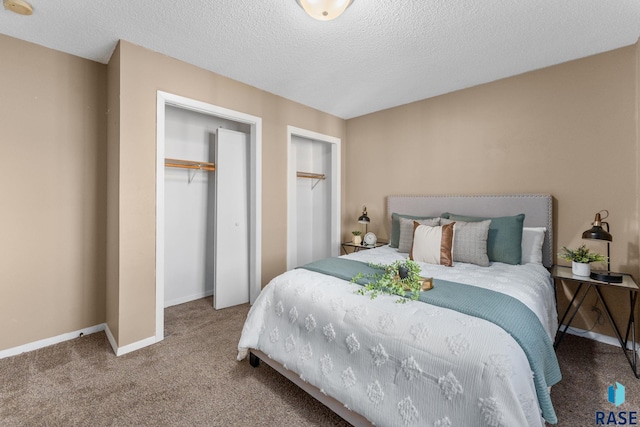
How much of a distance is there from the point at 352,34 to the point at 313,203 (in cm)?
270

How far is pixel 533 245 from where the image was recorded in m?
2.61

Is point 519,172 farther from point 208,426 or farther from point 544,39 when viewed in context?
point 208,426

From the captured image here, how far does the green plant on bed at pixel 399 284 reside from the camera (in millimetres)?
1659

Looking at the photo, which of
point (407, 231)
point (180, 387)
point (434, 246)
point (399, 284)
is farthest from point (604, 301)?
point (180, 387)

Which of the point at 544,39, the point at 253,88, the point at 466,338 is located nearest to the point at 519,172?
the point at 544,39

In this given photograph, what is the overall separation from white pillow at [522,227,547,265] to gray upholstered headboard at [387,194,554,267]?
0.43ft

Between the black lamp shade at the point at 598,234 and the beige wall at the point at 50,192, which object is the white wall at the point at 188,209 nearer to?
the beige wall at the point at 50,192

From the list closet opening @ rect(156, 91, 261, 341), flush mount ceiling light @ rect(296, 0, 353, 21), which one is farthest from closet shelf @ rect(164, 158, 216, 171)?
flush mount ceiling light @ rect(296, 0, 353, 21)

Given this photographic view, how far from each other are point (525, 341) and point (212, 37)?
9.46ft

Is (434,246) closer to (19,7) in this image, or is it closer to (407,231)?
(407,231)

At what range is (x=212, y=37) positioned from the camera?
2279 millimetres

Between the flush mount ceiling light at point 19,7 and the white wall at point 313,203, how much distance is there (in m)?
2.97

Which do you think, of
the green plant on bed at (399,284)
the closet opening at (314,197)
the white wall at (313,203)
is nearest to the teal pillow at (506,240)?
the green plant on bed at (399,284)

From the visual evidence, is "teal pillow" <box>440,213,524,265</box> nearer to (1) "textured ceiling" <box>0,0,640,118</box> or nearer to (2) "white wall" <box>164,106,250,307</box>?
(1) "textured ceiling" <box>0,0,640,118</box>
